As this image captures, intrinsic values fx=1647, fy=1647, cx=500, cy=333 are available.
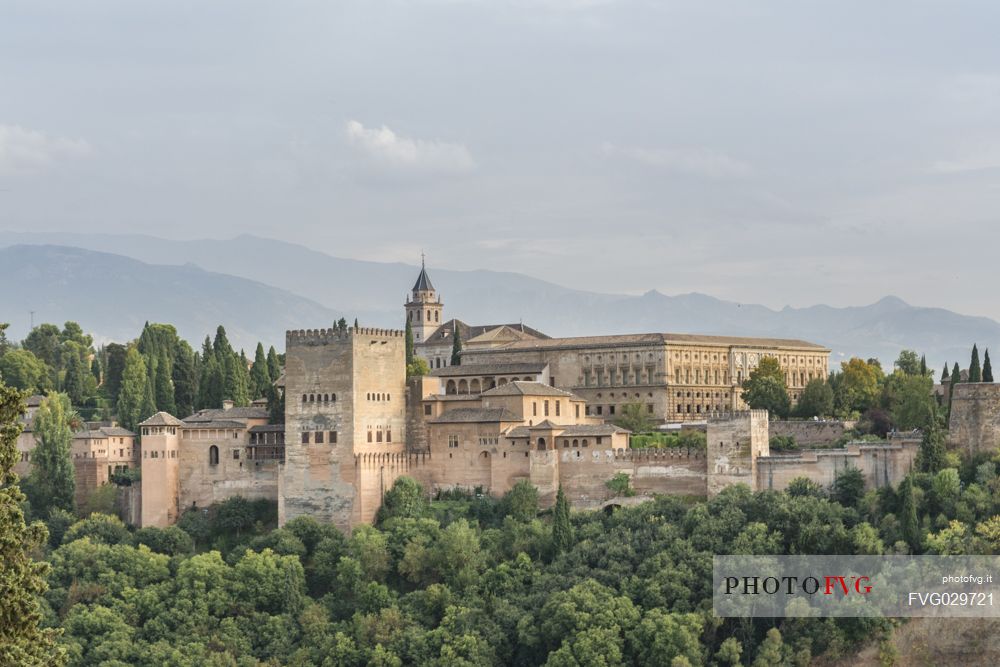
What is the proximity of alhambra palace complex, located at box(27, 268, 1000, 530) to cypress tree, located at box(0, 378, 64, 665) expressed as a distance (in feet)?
98.3

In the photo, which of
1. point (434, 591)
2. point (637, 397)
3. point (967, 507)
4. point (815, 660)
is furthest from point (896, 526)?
point (637, 397)

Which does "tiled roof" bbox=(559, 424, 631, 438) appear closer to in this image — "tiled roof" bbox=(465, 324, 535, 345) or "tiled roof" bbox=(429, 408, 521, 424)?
"tiled roof" bbox=(429, 408, 521, 424)

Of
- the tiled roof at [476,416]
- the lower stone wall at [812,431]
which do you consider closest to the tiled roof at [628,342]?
the lower stone wall at [812,431]

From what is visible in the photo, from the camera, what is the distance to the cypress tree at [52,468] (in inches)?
2367

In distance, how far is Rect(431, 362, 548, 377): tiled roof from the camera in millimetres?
66438

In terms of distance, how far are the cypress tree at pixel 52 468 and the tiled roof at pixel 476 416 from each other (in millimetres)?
13811

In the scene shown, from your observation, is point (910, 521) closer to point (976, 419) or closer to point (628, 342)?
point (976, 419)

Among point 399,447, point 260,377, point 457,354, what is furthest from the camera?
point 457,354

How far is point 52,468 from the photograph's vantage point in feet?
198

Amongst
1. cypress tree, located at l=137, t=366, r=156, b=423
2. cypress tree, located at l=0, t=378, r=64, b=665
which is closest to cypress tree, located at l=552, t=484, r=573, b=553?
cypress tree, located at l=137, t=366, r=156, b=423

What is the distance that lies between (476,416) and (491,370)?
9734 mm

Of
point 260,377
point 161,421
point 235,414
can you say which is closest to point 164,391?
point 260,377

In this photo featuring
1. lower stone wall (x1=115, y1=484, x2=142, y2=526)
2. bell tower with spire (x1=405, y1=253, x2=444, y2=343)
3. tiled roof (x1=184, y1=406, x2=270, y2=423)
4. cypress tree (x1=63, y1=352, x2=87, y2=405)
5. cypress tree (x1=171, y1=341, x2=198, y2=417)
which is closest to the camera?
lower stone wall (x1=115, y1=484, x2=142, y2=526)

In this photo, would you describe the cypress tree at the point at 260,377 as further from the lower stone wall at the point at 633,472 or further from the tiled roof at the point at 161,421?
the lower stone wall at the point at 633,472
